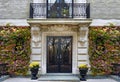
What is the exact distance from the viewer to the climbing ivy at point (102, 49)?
14523 millimetres

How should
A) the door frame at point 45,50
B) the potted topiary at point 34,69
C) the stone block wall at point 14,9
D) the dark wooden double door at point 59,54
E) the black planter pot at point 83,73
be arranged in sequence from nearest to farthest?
the black planter pot at point 83,73
the potted topiary at point 34,69
the door frame at point 45,50
the stone block wall at point 14,9
the dark wooden double door at point 59,54

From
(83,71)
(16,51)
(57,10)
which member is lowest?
(83,71)

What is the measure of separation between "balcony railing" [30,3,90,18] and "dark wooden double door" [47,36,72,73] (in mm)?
1598

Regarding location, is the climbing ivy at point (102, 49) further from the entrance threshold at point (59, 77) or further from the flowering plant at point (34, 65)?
the flowering plant at point (34, 65)

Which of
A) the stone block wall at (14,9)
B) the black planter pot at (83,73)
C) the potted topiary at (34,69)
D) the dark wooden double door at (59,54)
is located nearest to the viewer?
the black planter pot at (83,73)

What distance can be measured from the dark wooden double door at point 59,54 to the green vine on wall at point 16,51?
1.57 m

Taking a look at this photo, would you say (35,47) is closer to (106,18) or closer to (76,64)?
(76,64)

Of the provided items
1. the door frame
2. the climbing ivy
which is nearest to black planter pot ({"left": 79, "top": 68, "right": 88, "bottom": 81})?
the climbing ivy

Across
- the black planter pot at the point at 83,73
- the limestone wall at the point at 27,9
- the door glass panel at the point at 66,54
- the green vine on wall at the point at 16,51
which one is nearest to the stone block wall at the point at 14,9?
the limestone wall at the point at 27,9

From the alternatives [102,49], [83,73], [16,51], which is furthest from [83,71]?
[16,51]

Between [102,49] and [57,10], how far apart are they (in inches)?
152

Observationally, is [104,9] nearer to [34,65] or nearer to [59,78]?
[59,78]

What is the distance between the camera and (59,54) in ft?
50.7

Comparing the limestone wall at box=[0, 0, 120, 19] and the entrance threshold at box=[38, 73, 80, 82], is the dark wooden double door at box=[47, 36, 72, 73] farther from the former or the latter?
the limestone wall at box=[0, 0, 120, 19]
